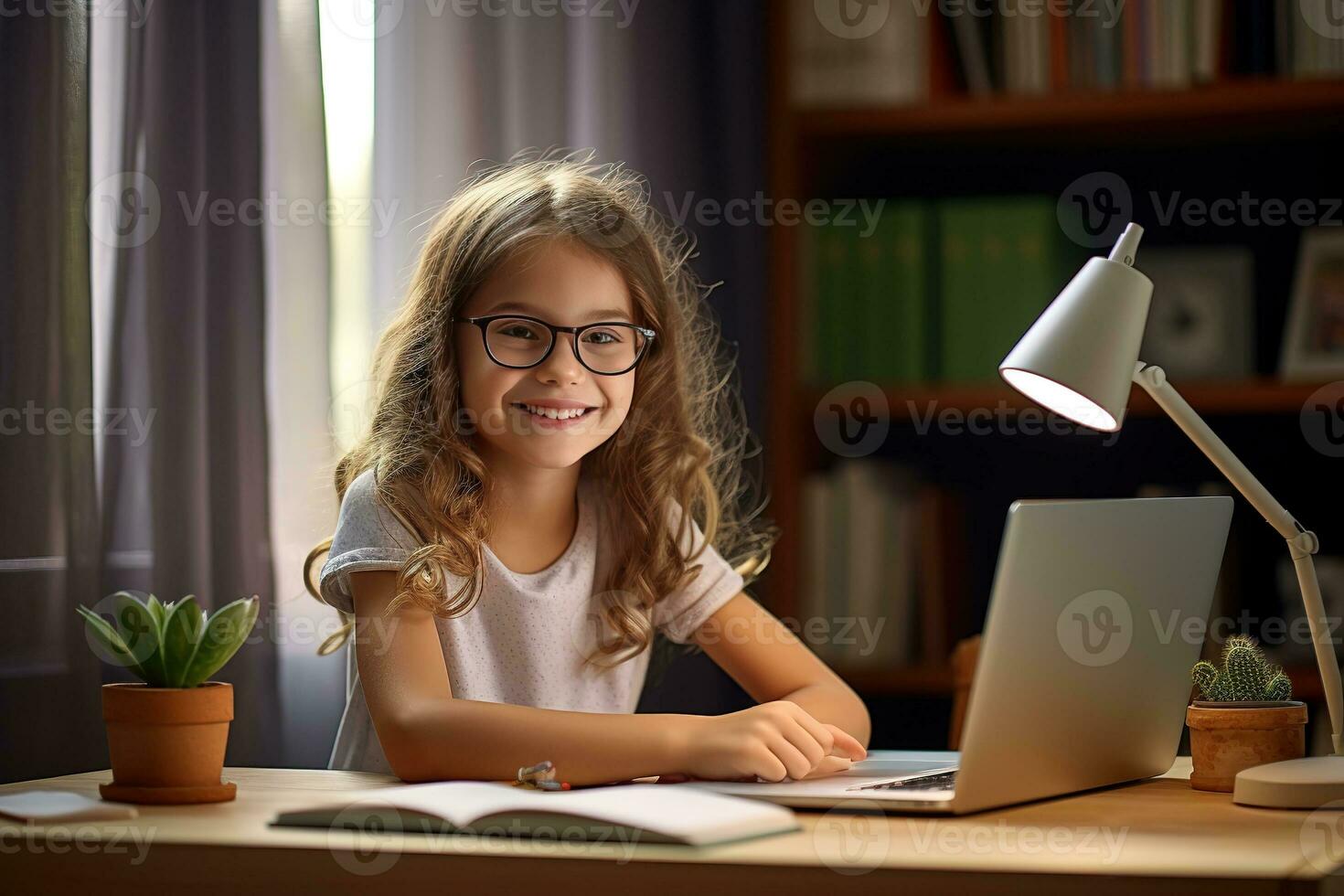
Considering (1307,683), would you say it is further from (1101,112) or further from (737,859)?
(737,859)

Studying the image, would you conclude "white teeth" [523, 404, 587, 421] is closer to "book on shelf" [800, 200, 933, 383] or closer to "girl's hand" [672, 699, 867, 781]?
"girl's hand" [672, 699, 867, 781]

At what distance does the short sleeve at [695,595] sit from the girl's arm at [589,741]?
0.39 m

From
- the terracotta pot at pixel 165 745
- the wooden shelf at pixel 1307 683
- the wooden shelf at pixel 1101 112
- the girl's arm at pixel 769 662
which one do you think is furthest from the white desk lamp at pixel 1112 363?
the wooden shelf at pixel 1101 112

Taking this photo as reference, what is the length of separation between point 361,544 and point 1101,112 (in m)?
1.25

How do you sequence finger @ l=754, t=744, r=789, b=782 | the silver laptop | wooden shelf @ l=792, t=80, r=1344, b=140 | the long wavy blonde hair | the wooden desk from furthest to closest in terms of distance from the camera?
wooden shelf @ l=792, t=80, r=1344, b=140
the long wavy blonde hair
finger @ l=754, t=744, r=789, b=782
the silver laptop
the wooden desk

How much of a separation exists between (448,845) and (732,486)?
1.19 metres

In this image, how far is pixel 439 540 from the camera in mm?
1327

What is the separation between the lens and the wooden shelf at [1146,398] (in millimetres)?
1929

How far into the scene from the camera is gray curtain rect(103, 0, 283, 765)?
1.59 meters

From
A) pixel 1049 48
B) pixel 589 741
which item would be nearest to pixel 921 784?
pixel 589 741

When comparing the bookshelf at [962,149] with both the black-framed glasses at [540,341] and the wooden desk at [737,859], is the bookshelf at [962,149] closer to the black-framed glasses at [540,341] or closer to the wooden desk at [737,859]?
the black-framed glasses at [540,341]

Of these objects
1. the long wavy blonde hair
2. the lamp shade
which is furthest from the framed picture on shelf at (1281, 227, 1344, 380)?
the lamp shade

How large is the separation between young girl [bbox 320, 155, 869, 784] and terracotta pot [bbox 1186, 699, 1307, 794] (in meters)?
0.27

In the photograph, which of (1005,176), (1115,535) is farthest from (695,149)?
(1115,535)
